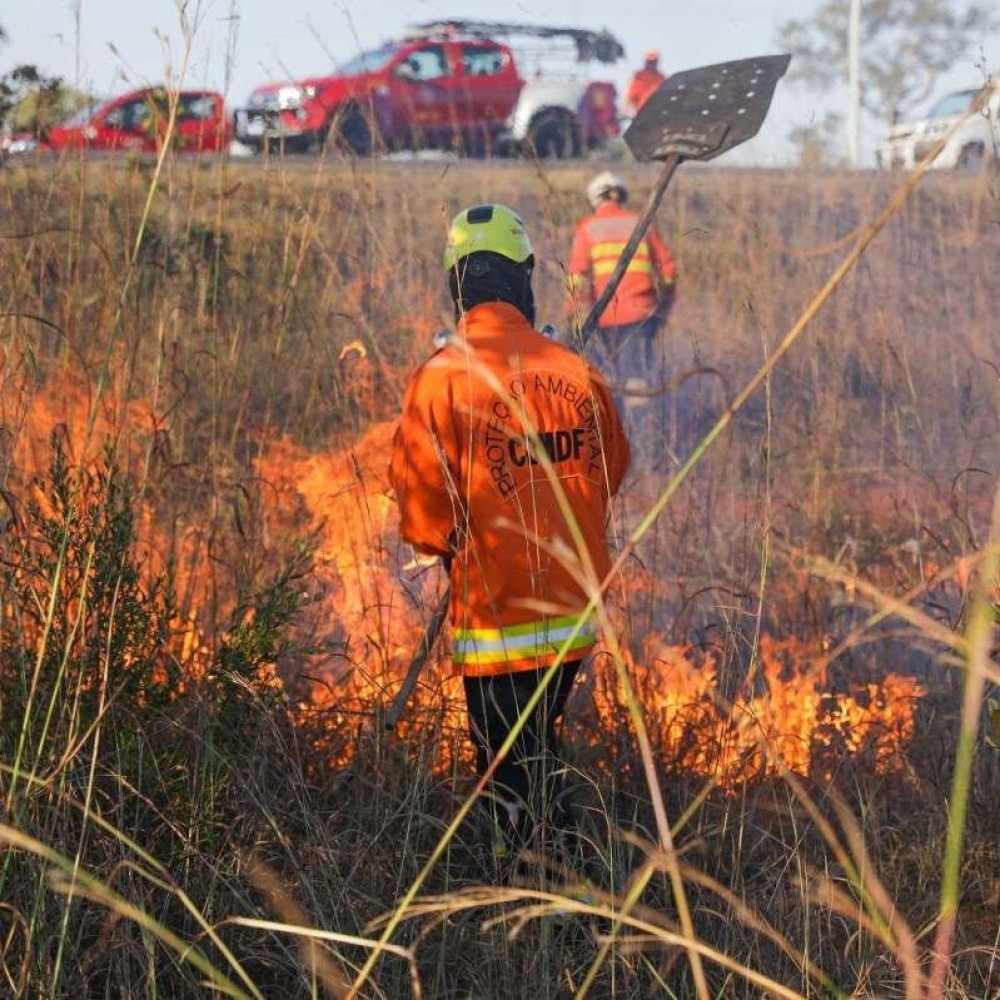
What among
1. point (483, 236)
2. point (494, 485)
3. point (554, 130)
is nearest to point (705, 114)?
point (483, 236)

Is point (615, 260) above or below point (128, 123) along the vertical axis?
below

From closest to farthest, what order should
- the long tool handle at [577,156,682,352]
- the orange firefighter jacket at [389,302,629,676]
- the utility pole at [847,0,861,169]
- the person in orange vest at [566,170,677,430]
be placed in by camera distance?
the orange firefighter jacket at [389,302,629,676] < the long tool handle at [577,156,682,352] < the person in orange vest at [566,170,677,430] < the utility pole at [847,0,861,169]

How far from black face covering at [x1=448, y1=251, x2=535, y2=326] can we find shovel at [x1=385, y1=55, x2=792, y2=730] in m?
0.20

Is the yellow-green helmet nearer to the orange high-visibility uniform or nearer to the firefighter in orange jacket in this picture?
the firefighter in orange jacket

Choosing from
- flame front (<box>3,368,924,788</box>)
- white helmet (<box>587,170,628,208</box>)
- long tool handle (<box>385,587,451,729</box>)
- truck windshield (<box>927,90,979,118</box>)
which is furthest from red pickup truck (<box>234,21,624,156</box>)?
long tool handle (<box>385,587,451,729</box>)

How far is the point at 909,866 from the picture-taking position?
149 inches

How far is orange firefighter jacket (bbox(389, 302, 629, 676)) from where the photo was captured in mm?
3529

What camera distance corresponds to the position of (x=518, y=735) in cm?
358

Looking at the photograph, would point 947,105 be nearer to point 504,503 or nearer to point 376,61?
point 376,61

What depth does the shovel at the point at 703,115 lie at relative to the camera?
4.02m

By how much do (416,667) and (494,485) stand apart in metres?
0.47

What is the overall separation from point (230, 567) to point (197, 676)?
24.5 inches

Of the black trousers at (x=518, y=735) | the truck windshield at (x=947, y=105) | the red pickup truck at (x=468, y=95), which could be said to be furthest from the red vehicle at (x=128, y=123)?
the truck windshield at (x=947, y=105)

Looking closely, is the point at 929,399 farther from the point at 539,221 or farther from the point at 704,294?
the point at 539,221
